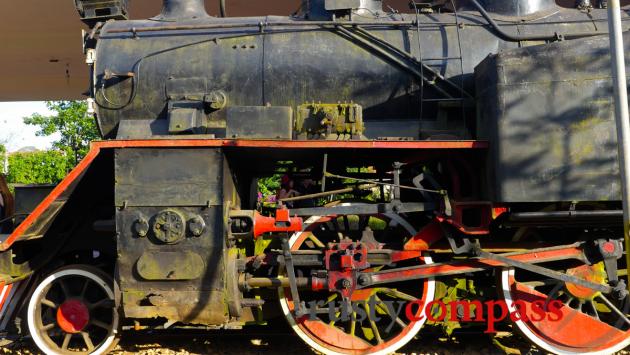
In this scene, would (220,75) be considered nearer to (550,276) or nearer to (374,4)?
(374,4)

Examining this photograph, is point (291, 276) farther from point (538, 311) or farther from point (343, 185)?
point (538, 311)

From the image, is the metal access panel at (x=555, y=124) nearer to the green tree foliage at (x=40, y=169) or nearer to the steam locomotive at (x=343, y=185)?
the steam locomotive at (x=343, y=185)

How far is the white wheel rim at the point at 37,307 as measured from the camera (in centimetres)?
459

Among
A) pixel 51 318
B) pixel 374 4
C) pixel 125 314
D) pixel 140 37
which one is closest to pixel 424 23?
pixel 374 4

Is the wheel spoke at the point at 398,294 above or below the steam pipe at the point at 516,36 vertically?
below

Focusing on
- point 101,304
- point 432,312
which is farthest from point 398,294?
point 101,304

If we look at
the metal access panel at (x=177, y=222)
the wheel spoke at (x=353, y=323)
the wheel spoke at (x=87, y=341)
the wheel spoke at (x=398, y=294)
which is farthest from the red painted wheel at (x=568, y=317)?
the wheel spoke at (x=87, y=341)

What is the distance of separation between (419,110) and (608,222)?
173 cm

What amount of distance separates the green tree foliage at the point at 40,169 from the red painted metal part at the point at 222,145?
11.5 meters

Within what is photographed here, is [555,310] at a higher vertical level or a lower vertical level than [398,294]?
lower

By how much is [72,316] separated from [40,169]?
39.6ft

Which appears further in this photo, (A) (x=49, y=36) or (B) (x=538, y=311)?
(A) (x=49, y=36)

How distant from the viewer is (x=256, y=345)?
4.96m

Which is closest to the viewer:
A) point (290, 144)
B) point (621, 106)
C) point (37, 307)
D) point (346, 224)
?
point (621, 106)
